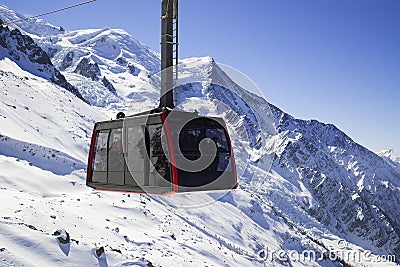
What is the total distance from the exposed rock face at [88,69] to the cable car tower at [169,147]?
14904 cm

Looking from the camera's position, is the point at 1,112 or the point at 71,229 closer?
the point at 71,229

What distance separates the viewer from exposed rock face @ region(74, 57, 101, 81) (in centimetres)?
15462

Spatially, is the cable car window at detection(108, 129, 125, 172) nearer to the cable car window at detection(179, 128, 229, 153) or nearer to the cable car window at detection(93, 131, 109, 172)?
the cable car window at detection(93, 131, 109, 172)

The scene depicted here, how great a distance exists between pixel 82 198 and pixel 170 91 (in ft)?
40.9

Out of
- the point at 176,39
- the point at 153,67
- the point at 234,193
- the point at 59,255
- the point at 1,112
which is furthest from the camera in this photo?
the point at 153,67

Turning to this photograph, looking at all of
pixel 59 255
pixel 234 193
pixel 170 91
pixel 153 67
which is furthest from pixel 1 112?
pixel 153 67

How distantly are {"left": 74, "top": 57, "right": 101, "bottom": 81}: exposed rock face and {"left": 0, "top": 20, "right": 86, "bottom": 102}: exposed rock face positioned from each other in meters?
71.8

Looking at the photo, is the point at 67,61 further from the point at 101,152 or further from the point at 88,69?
the point at 101,152

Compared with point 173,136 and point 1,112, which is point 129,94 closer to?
point 1,112

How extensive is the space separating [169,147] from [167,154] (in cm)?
20

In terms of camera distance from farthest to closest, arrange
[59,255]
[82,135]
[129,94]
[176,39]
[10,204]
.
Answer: [129,94], [82,135], [10,204], [59,255], [176,39]

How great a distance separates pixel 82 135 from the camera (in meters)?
34.1

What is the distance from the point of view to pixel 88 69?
520 ft

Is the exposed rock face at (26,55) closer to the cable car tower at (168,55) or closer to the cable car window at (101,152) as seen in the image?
the cable car window at (101,152)
